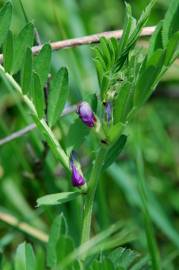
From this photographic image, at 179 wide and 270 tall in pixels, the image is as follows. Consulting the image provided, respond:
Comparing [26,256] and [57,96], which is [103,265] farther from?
[57,96]

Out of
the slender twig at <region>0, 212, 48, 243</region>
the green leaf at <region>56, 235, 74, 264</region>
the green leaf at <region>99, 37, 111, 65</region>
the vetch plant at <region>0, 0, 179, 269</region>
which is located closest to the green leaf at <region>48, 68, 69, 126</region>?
the vetch plant at <region>0, 0, 179, 269</region>

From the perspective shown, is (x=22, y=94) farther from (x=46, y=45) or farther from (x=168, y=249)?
(x=168, y=249)

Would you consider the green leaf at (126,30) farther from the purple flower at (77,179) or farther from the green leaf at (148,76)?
the purple flower at (77,179)

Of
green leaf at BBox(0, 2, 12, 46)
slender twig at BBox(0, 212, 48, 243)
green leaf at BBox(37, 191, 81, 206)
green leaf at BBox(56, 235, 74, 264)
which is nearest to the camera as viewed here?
green leaf at BBox(56, 235, 74, 264)

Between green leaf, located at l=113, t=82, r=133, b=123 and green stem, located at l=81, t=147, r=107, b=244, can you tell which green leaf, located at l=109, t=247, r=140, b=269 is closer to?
green stem, located at l=81, t=147, r=107, b=244

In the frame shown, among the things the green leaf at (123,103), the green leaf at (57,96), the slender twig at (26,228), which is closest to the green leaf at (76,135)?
the green leaf at (57,96)

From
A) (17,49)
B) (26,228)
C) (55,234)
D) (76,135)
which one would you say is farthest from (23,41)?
(26,228)

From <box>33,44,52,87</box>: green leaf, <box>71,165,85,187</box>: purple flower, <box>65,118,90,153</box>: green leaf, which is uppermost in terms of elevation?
<box>33,44,52,87</box>: green leaf
